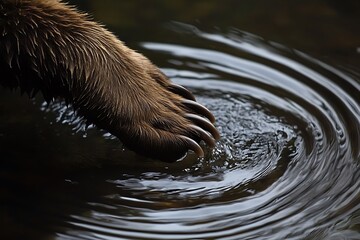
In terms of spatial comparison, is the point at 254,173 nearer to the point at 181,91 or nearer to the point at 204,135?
the point at 204,135

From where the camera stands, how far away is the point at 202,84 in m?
3.02

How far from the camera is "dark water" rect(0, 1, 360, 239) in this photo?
2.23 m

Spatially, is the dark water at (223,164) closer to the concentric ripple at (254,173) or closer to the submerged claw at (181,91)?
the concentric ripple at (254,173)

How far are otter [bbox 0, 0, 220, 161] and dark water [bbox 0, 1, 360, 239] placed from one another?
0.09 meters

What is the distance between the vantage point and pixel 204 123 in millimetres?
2562

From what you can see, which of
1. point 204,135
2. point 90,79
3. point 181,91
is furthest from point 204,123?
point 90,79

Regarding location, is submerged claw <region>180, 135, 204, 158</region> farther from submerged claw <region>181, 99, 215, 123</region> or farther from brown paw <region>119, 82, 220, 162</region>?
submerged claw <region>181, 99, 215, 123</region>

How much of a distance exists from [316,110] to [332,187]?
486 mm

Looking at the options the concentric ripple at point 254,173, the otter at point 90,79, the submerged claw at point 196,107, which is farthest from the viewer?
the submerged claw at point 196,107

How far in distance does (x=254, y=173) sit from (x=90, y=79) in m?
0.57

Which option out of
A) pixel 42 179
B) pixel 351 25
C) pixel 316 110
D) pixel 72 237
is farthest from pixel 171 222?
pixel 351 25

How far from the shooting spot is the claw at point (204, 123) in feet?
8.39

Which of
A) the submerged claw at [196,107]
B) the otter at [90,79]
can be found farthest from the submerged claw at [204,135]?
the submerged claw at [196,107]

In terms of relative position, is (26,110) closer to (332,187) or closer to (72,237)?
(72,237)
